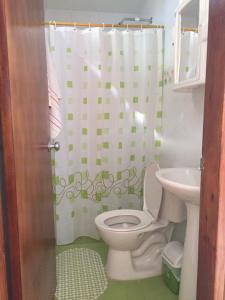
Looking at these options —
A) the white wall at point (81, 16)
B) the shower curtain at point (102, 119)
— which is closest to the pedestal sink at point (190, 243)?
the shower curtain at point (102, 119)

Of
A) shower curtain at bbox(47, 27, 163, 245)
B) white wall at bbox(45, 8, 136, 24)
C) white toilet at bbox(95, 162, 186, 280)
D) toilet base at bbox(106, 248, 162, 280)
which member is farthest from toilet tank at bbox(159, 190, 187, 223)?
white wall at bbox(45, 8, 136, 24)

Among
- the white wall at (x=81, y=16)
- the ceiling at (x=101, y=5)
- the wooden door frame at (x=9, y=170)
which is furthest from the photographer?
the white wall at (x=81, y=16)

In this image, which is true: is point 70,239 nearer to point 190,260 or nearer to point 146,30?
point 190,260

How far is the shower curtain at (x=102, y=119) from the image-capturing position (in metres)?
2.27

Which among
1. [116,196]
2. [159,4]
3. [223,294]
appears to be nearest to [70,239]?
[116,196]

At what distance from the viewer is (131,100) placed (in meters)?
2.39

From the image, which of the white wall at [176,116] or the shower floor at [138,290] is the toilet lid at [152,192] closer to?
the white wall at [176,116]

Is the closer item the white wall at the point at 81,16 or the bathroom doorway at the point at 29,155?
the bathroom doorway at the point at 29,155

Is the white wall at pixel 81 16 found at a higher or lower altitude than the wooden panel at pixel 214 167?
higher

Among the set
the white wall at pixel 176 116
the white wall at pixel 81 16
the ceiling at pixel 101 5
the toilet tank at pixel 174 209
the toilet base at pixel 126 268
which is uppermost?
the ceiling at pixel 101 5

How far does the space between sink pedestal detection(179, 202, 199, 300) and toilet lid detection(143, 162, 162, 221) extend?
49 cm

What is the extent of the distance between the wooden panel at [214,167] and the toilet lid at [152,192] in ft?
3.29

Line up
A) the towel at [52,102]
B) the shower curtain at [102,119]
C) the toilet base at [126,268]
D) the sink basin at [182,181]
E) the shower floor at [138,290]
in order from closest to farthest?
the sink basin at [182,181]
the towel at [52,102]
the shower floor at [138,290]
the toilet base at [126,268]
the shower curtain at [102,119]

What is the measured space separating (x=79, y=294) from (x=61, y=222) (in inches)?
29.0
